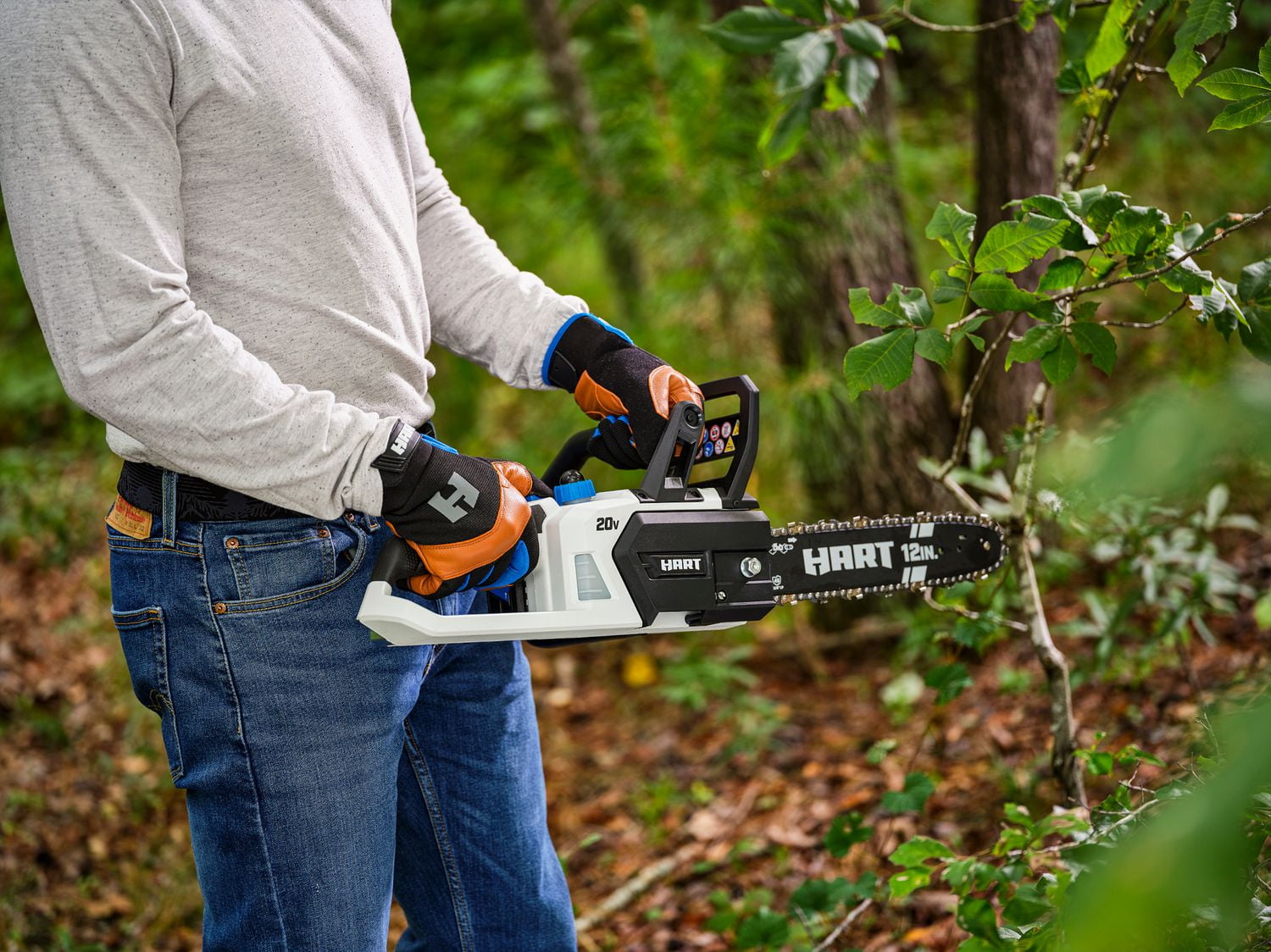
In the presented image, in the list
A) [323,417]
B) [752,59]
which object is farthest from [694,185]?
[323,417]

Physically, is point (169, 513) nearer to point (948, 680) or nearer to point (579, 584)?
point (579, 584)

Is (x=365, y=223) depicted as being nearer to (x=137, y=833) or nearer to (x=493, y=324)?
(x=493, y=324)

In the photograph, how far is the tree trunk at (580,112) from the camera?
13.6 feet

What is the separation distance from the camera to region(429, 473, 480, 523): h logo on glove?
1448 millimetres

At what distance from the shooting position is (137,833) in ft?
11.3

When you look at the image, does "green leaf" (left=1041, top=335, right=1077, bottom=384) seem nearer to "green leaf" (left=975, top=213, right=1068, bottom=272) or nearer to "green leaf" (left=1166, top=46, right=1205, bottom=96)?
"green leaf" (left=975, top=213, right=1068, bottom=272)

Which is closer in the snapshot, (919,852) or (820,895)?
(919,852)

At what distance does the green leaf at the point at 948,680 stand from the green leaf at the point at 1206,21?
→ 1231 mm

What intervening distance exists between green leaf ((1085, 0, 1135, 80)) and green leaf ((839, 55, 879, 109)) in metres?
0.43

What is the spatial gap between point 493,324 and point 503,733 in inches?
28.9

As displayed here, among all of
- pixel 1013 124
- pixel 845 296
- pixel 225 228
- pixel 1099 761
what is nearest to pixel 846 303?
pixel 845 296

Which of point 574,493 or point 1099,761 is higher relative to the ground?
point 574,493

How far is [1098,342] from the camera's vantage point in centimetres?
171

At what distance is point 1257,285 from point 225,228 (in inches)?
60.0
